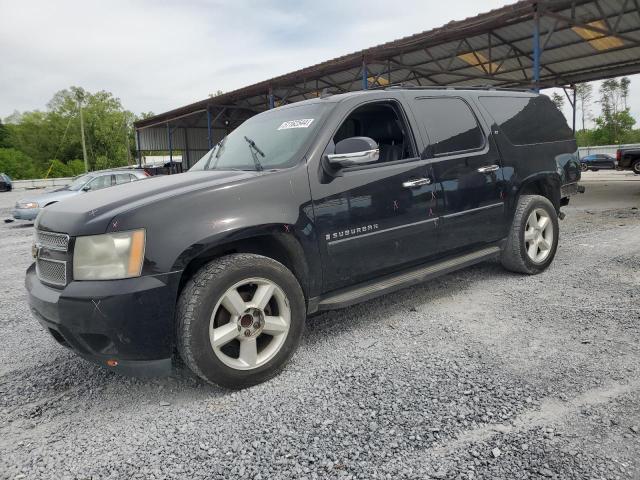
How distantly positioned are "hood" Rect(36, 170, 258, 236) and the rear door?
5.30 ft

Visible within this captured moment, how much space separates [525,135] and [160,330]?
4005 mm

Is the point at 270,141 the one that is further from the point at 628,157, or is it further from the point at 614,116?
the point at 614,116

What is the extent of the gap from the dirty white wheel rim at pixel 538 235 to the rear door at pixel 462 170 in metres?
0.47

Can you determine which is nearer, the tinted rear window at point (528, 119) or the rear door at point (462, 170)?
the rear door at point (462, 170)

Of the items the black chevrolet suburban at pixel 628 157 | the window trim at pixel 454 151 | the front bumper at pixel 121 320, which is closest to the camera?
the front bumper at pixel 121 320

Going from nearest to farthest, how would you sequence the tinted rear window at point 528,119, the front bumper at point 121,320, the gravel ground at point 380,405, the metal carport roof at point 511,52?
the gravel ground at point 380,405 → the front bumper at point 121,320 → the tinted rear window at point 528,119 → the metal carport roof at point 511,52

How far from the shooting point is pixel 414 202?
3.47m

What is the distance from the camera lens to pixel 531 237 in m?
4.62

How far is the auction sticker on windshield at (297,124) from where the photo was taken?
3.33 metres

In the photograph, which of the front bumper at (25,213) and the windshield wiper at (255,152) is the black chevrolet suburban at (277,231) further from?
the front bumper at (25,213)

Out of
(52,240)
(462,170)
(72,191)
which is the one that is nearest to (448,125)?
(462,170)

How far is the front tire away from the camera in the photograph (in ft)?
8.15

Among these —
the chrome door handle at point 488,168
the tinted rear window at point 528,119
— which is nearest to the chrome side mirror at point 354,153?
the chrome door handle at point 488,168

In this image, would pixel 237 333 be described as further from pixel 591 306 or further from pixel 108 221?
pixel 591 306
